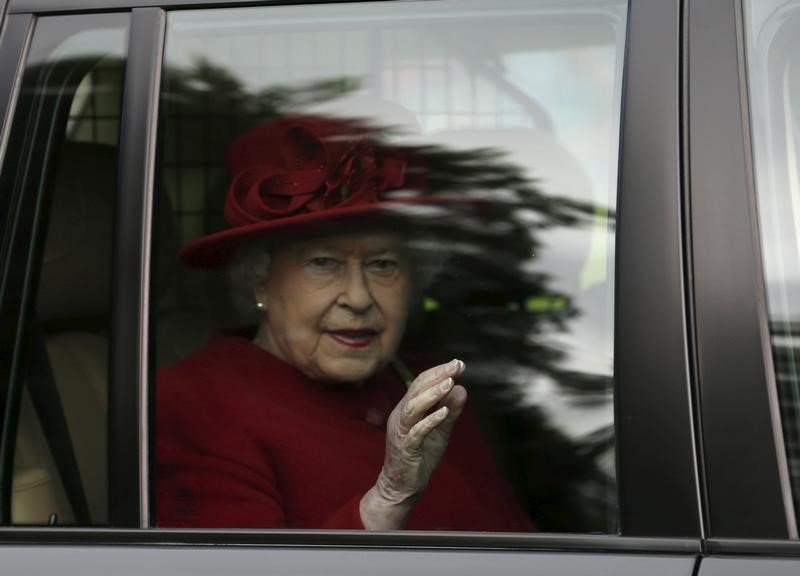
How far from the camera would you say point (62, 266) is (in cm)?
193

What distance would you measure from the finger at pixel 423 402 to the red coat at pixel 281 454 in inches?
2.1

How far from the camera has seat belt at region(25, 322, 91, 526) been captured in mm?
1920

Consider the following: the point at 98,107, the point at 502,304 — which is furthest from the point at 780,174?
the point at 98,107

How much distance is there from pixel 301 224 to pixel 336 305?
0.17 m

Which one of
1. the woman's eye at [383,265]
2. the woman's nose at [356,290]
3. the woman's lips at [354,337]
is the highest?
the woman's eye at [383,265]

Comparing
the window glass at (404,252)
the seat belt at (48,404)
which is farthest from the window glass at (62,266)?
the window glass at (404,252)

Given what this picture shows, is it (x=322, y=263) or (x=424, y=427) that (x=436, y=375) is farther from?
(x=322, y=263)

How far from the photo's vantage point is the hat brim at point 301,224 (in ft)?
6.10

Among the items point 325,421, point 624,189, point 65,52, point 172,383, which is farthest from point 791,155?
point 65,52

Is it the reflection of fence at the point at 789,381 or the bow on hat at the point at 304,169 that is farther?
the bow on hat at the point at 304,169

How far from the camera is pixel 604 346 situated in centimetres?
168

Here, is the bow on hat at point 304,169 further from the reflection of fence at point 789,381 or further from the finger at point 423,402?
the reflection of fence at point 789,381

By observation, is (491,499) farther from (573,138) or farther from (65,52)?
(65,52)

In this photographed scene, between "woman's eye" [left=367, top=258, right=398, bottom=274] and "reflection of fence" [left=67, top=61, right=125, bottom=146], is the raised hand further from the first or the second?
"reflection of fence" [left=67, top=61, right=125, bottom=146]
